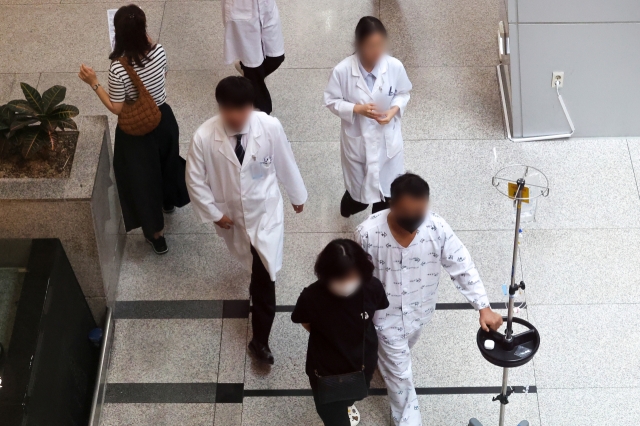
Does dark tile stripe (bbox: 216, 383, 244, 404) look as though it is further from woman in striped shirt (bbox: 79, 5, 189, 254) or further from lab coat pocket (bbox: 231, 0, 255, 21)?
lab coat pocket (bbox: 231, 0, 255, 21)

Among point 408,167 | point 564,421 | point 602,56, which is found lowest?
point 564,421

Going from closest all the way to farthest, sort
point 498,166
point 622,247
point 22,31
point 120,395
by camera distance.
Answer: point 120,395
point 622,247
point 498,166
point 22,31

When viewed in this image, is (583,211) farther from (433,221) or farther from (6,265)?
(6,265)

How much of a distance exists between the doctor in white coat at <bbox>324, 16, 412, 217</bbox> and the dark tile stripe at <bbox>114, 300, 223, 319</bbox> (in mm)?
1157

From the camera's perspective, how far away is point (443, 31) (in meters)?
7.14

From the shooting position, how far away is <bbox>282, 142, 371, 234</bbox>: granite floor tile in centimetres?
571

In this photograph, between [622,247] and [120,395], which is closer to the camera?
[120,395]

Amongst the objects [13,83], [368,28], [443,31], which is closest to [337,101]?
[368,28]

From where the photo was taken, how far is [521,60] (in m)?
6.11

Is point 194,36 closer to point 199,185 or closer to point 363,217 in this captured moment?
point 363,217

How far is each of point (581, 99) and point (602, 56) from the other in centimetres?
33

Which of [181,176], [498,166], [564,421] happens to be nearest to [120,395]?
[181,176]

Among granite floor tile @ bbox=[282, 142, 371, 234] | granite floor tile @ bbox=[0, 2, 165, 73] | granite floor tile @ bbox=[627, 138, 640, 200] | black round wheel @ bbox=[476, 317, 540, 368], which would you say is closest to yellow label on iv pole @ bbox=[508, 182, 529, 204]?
black round wheel @ bbox=[476, 317, 540, 368]

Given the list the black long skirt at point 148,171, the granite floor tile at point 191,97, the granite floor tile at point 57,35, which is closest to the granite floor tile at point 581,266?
the black long skirt at point 148,171
